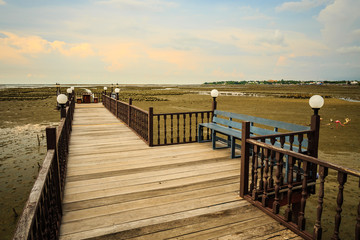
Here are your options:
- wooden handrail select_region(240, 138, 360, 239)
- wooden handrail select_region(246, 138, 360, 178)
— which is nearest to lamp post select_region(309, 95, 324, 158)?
wooden handrail select_region(240, 138, 360, 239)

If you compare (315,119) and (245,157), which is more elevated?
(315,119)

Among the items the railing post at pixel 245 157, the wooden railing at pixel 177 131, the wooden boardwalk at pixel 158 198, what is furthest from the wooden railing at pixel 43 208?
the wooden railing at pixel 177 131

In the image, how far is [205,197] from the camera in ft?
12.5

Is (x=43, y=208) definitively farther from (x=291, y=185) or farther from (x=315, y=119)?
(x=315, y=119)

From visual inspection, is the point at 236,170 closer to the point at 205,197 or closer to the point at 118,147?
the point at 205,197

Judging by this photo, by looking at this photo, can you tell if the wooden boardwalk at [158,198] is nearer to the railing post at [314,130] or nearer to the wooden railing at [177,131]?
the wooden railing at [177,131]

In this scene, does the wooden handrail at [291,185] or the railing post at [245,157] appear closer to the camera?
the wooden handrail at [291,185]

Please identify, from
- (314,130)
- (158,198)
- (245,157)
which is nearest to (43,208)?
(158,198)

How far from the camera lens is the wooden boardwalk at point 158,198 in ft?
9.75

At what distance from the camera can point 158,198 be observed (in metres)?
3.79

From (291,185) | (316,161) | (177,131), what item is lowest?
(177,131)

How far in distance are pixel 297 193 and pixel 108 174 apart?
3564 millimetres

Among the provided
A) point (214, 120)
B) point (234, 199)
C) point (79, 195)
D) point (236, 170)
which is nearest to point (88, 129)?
point (214, 120)

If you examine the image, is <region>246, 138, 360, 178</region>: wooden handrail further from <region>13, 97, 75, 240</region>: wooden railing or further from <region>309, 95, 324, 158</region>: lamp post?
<region>13, 97, 75, 240</region>: wooden railing
